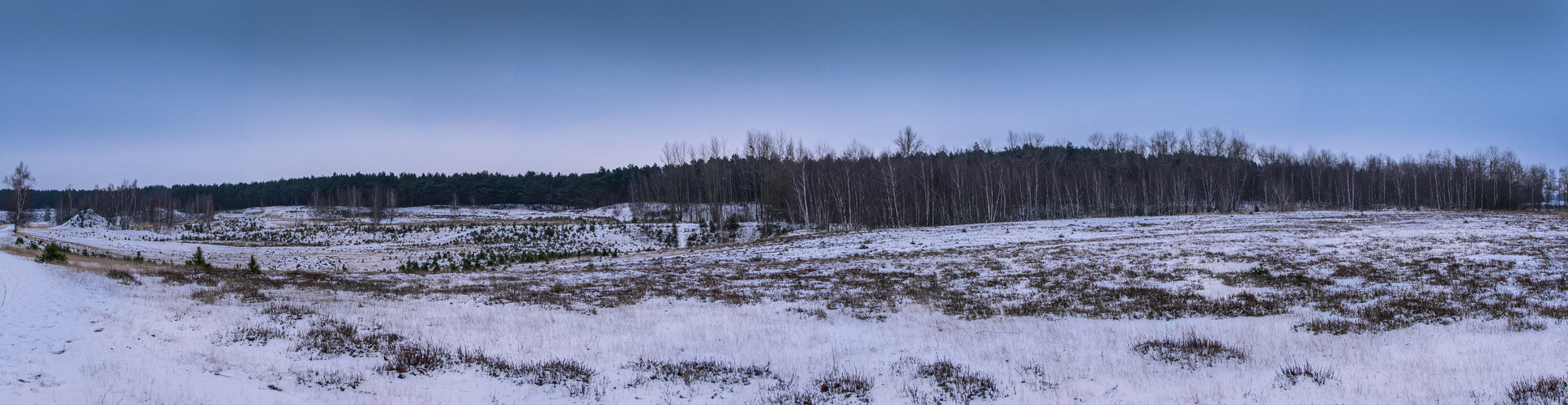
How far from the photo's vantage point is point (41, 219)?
114250 millimetres

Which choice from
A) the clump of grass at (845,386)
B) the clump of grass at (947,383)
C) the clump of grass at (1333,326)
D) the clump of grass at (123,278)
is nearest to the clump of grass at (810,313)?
the clump of grass at (947,383)

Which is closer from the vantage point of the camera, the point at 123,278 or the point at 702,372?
the point at 702,372

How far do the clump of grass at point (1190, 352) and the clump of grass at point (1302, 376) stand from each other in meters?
0.69

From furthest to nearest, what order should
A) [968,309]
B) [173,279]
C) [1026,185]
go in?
[1026,185], [173,279], [968,309]

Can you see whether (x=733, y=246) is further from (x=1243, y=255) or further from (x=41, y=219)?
(x=41, y=219)

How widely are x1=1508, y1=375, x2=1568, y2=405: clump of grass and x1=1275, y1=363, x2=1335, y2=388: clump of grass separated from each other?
1416 millimetres

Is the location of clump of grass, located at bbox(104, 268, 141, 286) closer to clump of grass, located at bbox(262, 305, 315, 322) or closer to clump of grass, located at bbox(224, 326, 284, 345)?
clump of grass, located at bbox(262, 305, 315, 322)

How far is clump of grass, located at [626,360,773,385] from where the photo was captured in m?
8.11

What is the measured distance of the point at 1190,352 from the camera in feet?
29.0

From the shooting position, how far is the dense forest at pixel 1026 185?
6719 centimetres

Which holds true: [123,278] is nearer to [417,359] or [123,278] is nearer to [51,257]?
[51,257]

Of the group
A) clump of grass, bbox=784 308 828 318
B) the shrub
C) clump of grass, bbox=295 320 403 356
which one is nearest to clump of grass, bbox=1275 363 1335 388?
clump of grass, bbox=784 308 828 318

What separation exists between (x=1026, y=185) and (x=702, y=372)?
7531cm

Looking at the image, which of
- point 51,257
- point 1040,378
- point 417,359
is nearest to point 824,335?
point 1040,378
